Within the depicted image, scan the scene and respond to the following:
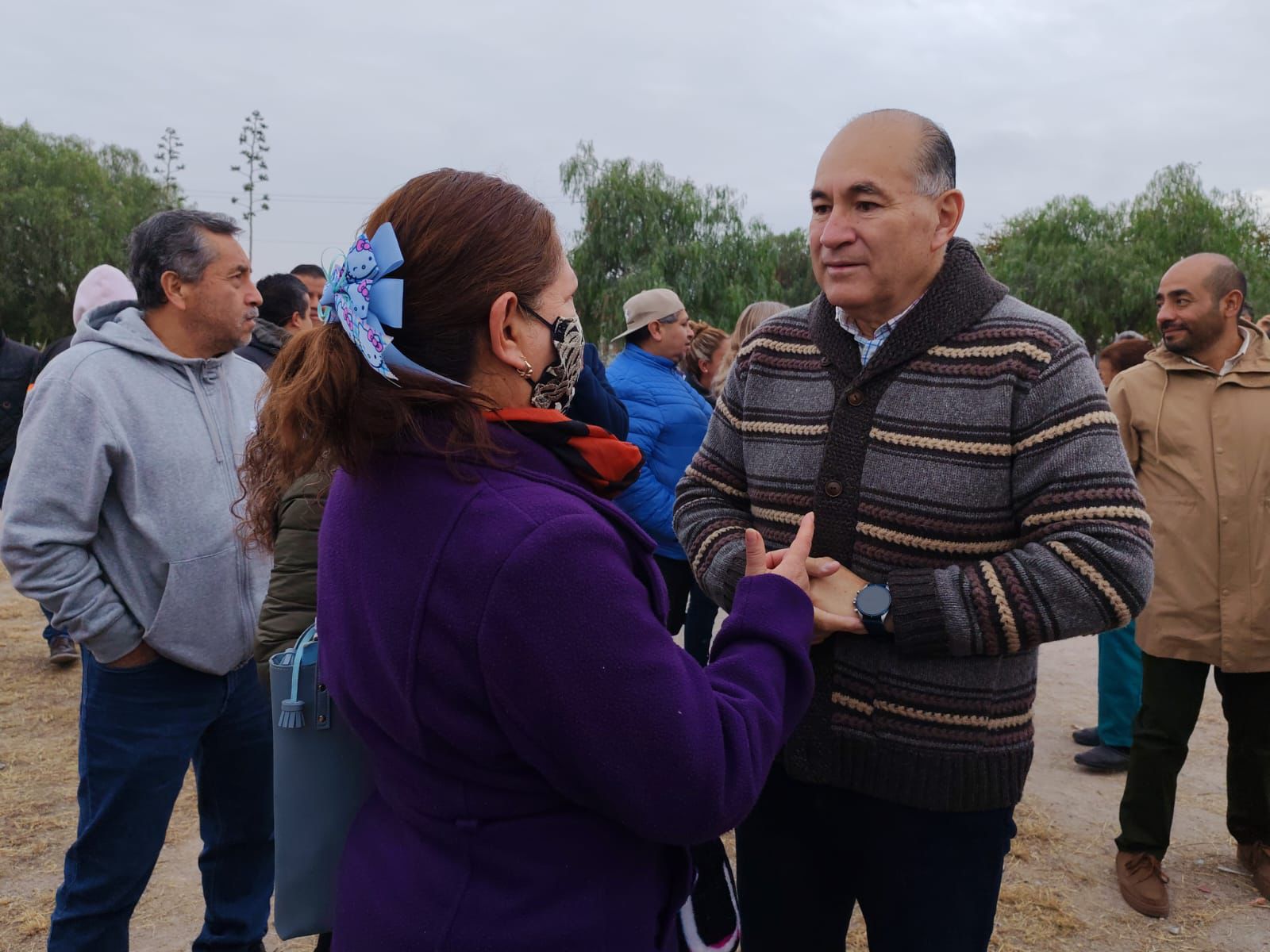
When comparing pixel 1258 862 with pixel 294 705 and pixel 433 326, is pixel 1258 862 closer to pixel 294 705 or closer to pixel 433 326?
pixel 294 705

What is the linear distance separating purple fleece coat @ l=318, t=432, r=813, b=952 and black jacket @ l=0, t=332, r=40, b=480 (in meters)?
6.38

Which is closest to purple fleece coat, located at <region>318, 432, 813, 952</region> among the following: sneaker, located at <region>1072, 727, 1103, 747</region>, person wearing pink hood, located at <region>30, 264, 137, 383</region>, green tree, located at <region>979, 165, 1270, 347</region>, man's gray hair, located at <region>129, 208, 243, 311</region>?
man's gray hair, located at <region>129, 208, 243, 311</region>

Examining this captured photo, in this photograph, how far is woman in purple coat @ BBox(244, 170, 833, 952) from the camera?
1.27 m

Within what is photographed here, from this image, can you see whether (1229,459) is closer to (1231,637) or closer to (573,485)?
(1231,637)

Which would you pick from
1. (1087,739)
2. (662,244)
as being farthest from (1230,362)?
(662,244)

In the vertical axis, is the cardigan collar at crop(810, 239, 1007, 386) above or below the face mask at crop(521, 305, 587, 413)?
above

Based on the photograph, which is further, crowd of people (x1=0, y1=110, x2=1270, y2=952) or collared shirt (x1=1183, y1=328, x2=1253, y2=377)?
collared shirt (x1=1183, y1=328, x2=1253, y2=377)

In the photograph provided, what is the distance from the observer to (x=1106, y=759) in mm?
5062

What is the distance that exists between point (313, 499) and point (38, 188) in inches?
1642

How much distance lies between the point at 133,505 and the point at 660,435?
2.93 metres

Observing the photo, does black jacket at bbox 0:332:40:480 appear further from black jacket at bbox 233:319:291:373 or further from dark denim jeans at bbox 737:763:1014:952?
dark denim jeans at bbox 737:763:1014:952

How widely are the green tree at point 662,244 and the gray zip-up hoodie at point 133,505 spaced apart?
28.4 metres

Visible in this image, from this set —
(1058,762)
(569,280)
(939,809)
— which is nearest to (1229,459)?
(1058,762)

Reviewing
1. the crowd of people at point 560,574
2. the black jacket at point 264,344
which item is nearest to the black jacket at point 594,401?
the crowd of people at point 560,574
